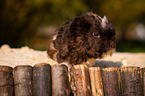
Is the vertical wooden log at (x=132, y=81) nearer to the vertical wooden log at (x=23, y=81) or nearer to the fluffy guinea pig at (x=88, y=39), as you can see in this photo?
the fluffy guinea pig at (x=88, y=39)

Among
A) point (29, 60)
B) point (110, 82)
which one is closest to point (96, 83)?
point (110, 82)

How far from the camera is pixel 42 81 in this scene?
280 cm

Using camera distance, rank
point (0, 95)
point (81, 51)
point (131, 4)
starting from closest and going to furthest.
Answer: point (0, 95)
point (81, 51)
point (131, 4)

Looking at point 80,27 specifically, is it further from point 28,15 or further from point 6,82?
point 28,15

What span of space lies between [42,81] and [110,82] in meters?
1.02

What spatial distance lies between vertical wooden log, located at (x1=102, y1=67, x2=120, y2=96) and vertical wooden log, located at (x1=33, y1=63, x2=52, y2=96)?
83cm

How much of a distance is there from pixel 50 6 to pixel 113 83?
8550 mm

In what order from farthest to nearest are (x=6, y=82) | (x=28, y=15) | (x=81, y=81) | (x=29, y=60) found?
(x=28, y=15) < (x=29, y=60) < (x=81, y=81) < (x=6, y=82)

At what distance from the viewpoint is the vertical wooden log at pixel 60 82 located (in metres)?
2.87

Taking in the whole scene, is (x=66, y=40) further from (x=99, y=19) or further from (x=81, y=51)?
(x=99, y=19)

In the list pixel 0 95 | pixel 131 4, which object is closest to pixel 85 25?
pixel 0 95

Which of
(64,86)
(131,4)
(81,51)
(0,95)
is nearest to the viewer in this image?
(0,95)

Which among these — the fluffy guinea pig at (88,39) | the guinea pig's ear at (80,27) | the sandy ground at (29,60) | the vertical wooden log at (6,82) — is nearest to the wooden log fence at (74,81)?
the vertical wooden log at (6,82)

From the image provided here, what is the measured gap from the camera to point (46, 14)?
10859 mm
